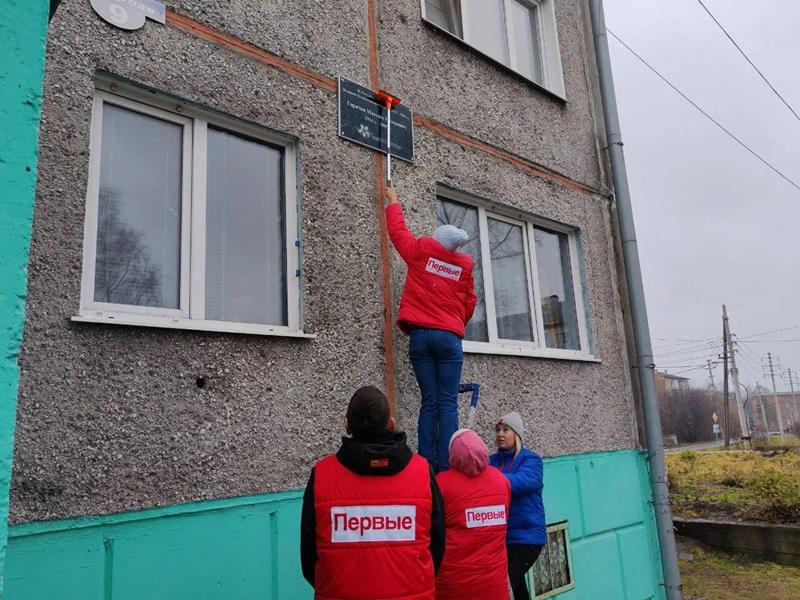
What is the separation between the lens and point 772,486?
9297 mm

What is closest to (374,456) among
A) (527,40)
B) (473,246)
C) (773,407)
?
(473,246)

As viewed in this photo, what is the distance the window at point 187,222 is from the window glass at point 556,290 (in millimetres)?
2706

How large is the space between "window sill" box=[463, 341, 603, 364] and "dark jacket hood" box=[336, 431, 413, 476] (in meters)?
2.09

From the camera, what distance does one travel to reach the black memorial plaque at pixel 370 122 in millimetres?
4133

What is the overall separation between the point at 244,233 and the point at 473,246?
2.06 metres

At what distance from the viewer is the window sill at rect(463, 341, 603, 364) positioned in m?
4.53

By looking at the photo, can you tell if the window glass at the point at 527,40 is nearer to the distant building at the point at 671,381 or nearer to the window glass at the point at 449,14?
the window glass at the point at 449,14

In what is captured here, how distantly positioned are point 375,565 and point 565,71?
5559 mm

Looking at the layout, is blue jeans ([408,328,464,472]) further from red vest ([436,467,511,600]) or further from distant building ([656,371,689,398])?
distant building ([656,371,689,398])

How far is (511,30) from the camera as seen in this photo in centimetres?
603

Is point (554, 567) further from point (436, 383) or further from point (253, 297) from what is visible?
point (253, 297)

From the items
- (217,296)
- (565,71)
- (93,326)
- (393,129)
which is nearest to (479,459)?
(217,296)

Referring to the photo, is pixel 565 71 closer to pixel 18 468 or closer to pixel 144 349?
pixel 144 349

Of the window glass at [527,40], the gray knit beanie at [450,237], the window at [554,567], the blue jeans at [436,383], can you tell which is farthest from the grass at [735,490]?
the gray knit beanie at [450,237]
